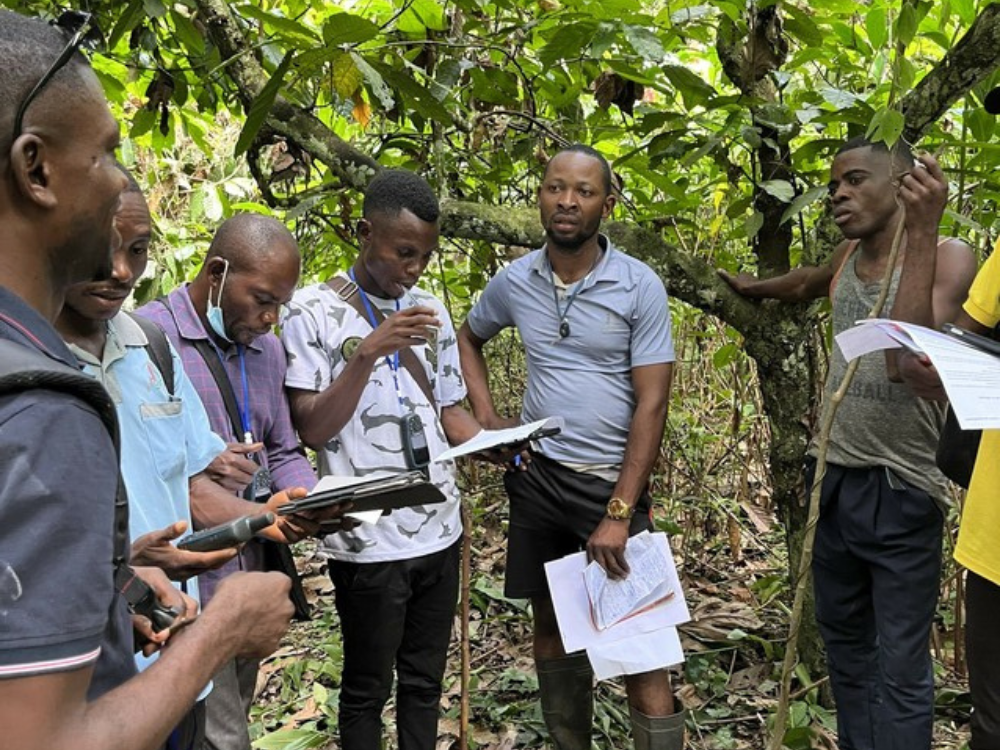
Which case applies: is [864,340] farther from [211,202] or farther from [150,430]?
[211,202]

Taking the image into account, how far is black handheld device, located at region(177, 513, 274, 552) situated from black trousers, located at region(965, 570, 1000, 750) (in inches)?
69.2

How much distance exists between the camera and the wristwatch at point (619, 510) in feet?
9.38

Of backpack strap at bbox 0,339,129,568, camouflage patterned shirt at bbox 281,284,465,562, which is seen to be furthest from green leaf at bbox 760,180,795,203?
backpack strap at bbox 0,339,129,568

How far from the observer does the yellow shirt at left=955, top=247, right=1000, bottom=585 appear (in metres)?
2.08

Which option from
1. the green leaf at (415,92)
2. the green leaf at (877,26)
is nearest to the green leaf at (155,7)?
the green leaf at (415,92)

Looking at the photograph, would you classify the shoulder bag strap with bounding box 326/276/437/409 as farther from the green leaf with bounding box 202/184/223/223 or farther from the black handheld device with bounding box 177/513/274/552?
the green leaf with bounding box 202/184/223/223

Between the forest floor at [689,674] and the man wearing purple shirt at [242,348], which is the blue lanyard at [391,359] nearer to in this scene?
the man wearing purple shirt at [242,348]

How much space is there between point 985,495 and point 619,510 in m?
1.10

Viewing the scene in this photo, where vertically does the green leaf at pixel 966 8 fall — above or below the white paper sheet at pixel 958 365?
above

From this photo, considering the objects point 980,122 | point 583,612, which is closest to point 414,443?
point 583,612

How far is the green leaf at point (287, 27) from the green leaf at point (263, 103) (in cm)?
13

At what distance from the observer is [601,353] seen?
2988 mm

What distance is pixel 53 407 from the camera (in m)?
0.85

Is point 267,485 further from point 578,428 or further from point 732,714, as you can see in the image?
point 732,714
